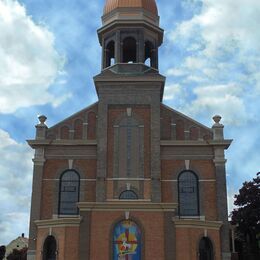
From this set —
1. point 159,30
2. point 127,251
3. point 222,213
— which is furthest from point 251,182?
point 127,251

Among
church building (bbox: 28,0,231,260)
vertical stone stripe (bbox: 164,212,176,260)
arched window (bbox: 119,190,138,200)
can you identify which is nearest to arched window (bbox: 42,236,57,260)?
church building (bbox: 28,0,231,260)

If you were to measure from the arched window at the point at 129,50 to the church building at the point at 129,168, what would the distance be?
0.54 ft

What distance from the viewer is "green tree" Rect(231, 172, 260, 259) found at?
43.7 meters

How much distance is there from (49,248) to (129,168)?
7.33 metres

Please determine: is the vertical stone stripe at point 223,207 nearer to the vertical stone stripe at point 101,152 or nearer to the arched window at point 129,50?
the vertical stone stripe at point 101,152

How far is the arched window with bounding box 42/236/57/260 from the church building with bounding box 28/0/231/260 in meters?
0.06

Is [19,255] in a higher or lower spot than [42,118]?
lower

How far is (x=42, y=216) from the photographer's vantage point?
32656 millimetres

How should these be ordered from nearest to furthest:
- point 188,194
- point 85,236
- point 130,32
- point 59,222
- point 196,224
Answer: point 85,236
point 196,224
point 59,222
point 188,194
point 130,32

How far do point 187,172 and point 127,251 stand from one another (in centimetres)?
781

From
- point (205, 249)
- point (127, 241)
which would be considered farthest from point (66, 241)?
point (205, 249)

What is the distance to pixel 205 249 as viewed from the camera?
30.5 metres

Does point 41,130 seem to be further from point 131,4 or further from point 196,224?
point 196,224

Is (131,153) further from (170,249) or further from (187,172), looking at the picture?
(170,249)
